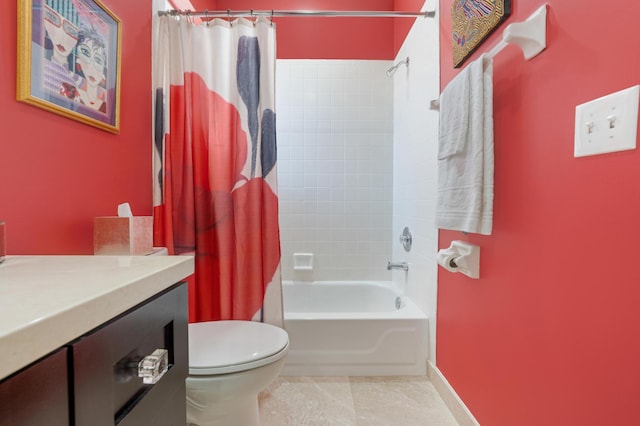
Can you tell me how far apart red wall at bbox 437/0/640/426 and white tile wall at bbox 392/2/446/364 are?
48cm

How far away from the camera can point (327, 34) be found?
244cm

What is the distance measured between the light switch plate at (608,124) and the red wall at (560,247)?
21 millimetres

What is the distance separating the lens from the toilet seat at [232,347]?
104 cm

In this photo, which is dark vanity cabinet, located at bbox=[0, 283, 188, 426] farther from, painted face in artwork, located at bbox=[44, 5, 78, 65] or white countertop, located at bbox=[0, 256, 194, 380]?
painted face in artwork, located at bbox=[44, 5, 78, 65]

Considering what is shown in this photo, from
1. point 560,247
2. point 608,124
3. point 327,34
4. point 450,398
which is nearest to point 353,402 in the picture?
point 450,398

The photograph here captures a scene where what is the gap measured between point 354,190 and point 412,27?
1169mm

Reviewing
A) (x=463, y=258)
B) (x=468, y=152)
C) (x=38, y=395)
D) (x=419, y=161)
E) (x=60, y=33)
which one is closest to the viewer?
(x=38, y=395)

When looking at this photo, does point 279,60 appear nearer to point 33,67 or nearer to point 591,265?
point 33,67

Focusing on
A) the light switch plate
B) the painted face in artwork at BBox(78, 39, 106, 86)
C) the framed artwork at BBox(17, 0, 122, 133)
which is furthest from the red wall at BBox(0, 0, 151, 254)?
the light switch plate

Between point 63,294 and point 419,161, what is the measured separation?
1.81 m

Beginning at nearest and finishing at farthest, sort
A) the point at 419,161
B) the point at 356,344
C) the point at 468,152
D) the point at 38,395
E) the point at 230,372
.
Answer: the point at 38,395 < the point at 230,372 < the point at 468,152 < the point at 356,344 < the point at 419,161

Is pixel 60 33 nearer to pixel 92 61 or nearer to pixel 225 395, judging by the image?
pixel 92 61

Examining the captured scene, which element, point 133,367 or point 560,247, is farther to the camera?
point 560,247

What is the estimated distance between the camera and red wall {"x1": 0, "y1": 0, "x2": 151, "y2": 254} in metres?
0.81
